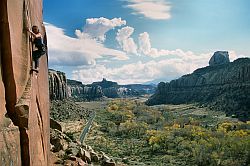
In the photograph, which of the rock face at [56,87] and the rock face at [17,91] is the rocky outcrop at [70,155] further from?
the rock face at [56,87]

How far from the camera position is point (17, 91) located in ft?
34.8

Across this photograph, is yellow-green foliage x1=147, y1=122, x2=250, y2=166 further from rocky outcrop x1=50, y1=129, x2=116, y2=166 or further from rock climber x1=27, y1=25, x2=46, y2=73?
rock climber x1=27, y1=25, x2=46, y2=73

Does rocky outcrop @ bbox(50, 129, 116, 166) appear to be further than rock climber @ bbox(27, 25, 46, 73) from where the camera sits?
Yes

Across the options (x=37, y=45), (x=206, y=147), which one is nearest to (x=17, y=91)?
(x=37, y=45)

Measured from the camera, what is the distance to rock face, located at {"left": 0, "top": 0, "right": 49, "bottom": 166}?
9.85 meters

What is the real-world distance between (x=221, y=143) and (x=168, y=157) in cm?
894

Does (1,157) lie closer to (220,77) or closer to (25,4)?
(25,4)

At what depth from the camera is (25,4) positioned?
11.5 m

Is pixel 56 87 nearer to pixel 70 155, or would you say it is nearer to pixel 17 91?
pixel 70 155

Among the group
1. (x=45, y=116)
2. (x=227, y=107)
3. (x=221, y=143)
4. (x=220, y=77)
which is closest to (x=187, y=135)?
(x=221, y=143)

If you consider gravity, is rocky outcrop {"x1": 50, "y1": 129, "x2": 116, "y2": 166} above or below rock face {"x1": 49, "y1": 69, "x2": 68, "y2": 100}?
below

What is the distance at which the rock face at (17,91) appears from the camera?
9851 mm

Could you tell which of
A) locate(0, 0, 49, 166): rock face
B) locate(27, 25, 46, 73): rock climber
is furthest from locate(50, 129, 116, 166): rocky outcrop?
locate(27, 25, 46, 73): rock climber

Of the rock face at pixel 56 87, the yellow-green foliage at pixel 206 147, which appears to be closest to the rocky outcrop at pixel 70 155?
the yellow-green foliage at pixel 206 147
